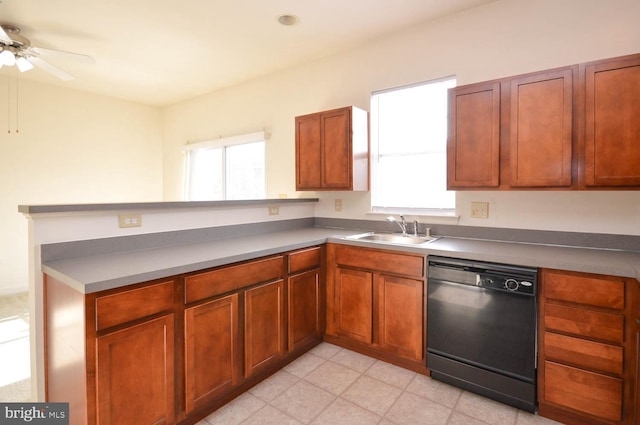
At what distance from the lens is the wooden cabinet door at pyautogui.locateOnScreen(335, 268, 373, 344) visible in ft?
8.34

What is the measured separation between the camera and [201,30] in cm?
303

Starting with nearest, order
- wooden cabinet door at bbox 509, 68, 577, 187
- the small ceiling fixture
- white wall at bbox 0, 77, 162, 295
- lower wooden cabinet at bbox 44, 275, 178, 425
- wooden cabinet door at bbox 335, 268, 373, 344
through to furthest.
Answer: lower wooden cabinet at bbox 44, 275, 178, 425
wooden cabinet door at bbox 509, 68, 577, 187
wooden cabinet door at bbox 335, 268, 373, 344
the small ceiling fixture
white wall at bbox 0, 77, 162, 295

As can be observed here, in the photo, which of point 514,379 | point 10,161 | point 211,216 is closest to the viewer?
point 514,379

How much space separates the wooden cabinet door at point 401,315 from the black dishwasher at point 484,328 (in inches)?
3.1

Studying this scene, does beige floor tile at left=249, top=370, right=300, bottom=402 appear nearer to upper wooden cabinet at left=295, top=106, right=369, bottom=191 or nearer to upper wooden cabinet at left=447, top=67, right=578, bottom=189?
upper wooden cabinet at left=295, top=106, right=369, bottom=191

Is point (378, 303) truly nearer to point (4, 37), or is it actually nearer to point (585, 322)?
point (585, 322)

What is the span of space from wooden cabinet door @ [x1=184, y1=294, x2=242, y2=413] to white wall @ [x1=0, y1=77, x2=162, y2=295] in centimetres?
404

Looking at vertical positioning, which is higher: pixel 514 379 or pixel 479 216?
pixel 479 216

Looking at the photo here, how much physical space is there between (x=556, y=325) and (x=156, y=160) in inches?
229

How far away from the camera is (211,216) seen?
2533 mm

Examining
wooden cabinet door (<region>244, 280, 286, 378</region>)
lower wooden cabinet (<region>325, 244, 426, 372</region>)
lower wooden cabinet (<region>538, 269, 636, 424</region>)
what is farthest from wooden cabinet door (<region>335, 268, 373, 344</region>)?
lower wooden cabinet (<region>538, 269, 636, 424</region>)

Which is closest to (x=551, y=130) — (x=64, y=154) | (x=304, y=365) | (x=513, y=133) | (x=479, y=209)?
(x=513, y=133)

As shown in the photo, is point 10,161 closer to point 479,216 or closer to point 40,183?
point 40,183

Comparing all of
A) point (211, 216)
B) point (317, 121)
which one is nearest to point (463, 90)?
point (317, 121)
